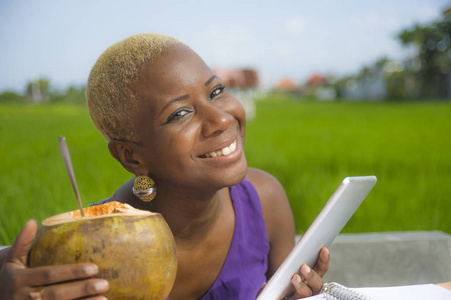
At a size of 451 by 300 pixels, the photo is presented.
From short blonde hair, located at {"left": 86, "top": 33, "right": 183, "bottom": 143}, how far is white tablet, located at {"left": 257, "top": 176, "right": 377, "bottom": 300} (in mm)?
652

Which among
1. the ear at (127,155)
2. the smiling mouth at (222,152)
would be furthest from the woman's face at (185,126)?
the ear at (127,155)

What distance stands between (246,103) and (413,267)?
72.2 ft

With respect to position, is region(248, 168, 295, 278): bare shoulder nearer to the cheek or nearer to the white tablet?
the cheek

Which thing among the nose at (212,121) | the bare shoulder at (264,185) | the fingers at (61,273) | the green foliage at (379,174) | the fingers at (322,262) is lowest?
the green foliage at (379,174)

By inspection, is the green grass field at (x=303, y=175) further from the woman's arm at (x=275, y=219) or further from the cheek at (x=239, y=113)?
the woman's arm at (x=275, y=219)

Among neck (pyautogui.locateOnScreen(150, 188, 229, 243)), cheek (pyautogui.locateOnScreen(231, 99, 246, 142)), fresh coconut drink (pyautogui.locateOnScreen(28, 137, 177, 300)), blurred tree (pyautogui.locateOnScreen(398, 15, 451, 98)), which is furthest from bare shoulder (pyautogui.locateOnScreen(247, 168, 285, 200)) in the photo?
blurred tree (pyautogui.locateOnScreen(398, 15, 451, 98))

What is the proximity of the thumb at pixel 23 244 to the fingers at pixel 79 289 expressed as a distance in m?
0.14

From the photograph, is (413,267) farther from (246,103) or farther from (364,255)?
(246,103)

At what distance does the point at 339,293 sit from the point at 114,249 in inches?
21.9

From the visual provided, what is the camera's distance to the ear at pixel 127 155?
1606 mm

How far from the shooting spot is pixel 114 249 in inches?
39.7

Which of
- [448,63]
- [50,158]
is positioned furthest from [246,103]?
[448,63]

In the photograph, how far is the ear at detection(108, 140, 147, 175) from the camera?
1.61 metres

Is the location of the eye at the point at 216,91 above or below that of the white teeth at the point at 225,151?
above
